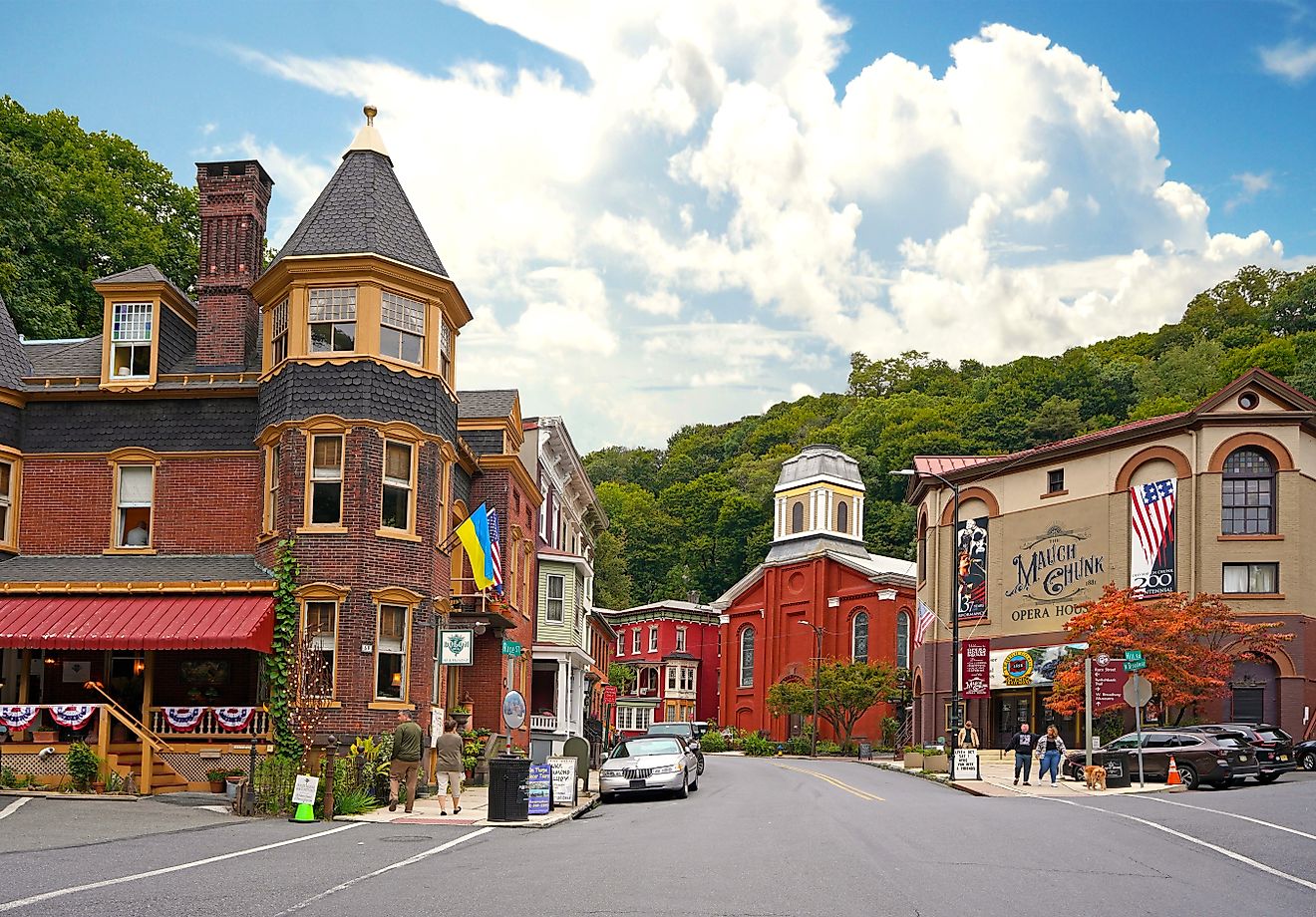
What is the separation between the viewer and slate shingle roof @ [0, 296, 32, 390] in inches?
1177

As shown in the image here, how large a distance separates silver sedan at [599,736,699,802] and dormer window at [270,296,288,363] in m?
→ 11.3

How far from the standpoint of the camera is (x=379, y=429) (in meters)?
27.5

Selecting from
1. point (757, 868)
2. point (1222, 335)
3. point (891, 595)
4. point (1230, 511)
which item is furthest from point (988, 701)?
point (1222, 335)

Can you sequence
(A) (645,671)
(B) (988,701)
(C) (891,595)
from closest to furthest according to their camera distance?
(B) (988,701)
(C) (891,595)
(A) (645,671)

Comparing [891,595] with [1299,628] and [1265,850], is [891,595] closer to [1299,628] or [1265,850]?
[1299,628]

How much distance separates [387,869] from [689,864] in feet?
11.2

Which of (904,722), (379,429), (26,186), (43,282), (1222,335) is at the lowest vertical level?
(904,722)

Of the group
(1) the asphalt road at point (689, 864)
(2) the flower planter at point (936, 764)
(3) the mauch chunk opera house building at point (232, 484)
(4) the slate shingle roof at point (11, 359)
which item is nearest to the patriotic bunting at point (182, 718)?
(3) the mauch chunk opera house building at point (232, 484)

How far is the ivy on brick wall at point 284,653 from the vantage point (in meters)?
26.0

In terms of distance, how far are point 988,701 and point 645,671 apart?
46600 mm

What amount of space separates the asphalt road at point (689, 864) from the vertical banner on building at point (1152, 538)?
25.1m

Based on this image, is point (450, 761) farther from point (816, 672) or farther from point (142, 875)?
point (816, 672)

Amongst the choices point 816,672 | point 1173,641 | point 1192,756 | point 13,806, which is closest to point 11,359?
point 13,806

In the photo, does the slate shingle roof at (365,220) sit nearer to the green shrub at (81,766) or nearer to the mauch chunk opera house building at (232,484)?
the mauch chunk opera house building at (232,484)
